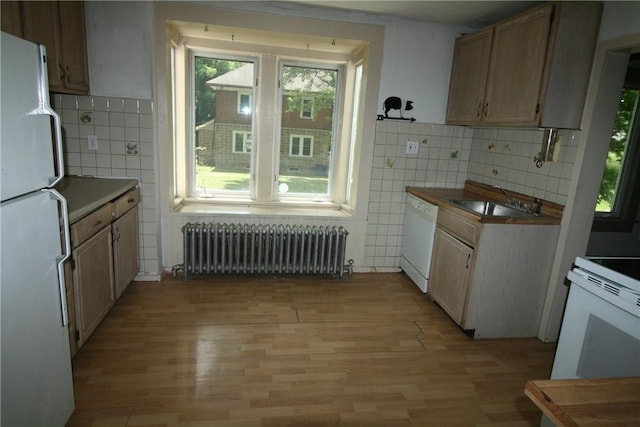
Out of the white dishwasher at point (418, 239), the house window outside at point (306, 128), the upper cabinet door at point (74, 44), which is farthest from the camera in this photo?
the house window outside at point (306, 128)

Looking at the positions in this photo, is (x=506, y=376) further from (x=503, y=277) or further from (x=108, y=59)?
(x=108, y=59)

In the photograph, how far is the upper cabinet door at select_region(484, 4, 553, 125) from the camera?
2.38 meters

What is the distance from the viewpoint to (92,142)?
300cm

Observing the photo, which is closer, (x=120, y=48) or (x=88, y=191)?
(x=88, y=191)

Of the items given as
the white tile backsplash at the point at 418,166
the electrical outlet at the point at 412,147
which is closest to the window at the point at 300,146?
the white tile backsplash at the point at 418,166

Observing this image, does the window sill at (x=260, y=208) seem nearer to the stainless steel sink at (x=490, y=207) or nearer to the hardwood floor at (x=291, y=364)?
the hardwood floor at (x=291, y=364)

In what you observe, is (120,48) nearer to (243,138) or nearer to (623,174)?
(243,138)

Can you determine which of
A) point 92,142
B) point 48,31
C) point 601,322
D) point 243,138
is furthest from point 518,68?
point 92,142

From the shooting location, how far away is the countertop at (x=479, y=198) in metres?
2.51

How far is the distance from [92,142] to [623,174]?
16.0ft

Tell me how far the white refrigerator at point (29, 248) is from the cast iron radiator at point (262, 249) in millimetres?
1700

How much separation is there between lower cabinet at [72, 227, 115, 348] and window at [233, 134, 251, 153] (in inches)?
61.8

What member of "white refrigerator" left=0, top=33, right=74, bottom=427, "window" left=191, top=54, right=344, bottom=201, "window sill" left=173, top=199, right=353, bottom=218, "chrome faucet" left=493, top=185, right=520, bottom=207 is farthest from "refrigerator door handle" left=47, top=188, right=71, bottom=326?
"chrome faucet" left=493, top=185, right=520, bottom=207

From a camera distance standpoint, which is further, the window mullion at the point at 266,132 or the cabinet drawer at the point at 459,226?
the window mullion at the point at 266,132
